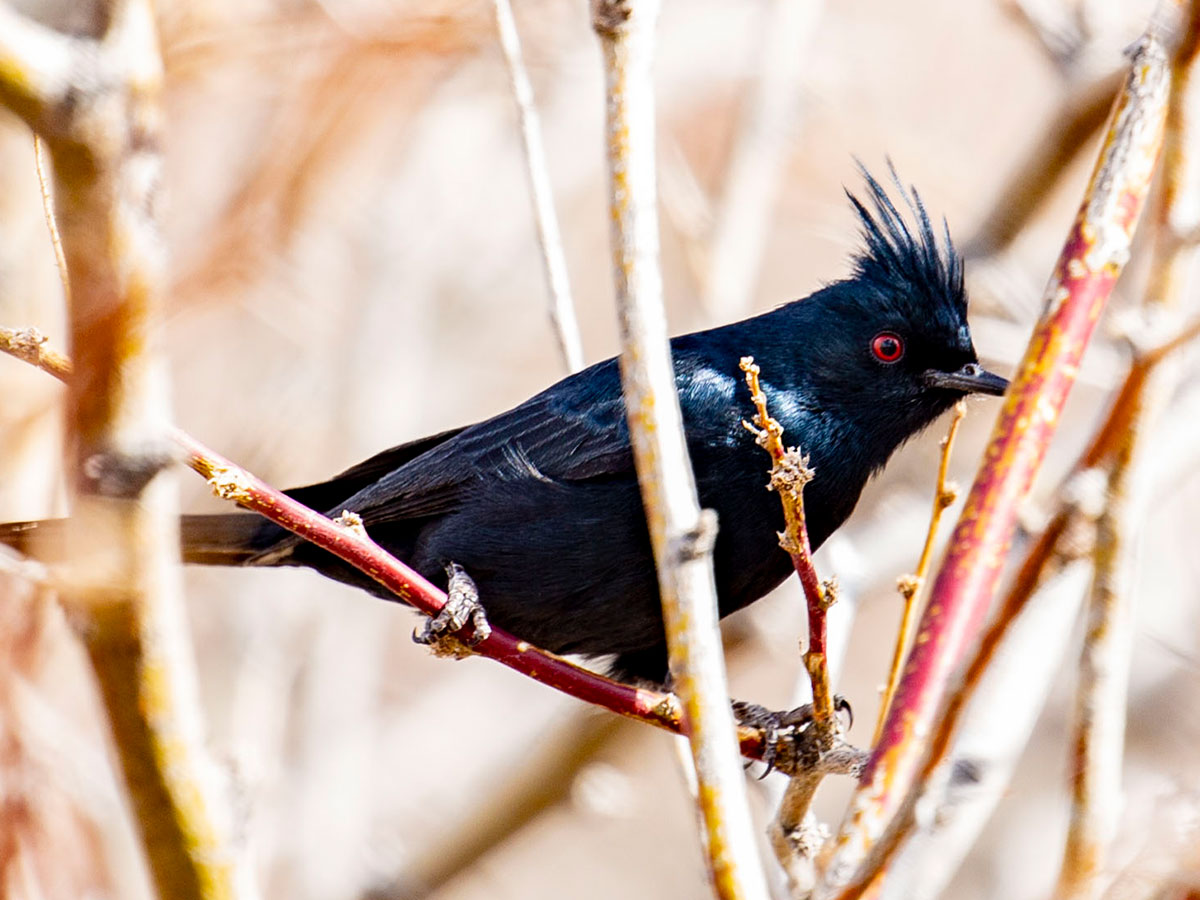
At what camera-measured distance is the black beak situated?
453 cm

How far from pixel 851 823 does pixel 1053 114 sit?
4.88 metres

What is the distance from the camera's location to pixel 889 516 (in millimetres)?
6812

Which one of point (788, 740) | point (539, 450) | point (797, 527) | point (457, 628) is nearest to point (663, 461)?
point (797, 527)

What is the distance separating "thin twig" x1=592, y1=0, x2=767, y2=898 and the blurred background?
8.12 ft

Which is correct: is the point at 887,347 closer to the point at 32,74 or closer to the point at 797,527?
the point at 797,527

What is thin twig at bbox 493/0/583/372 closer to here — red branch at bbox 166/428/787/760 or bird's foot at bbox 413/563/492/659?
bird's foot at bbox 413/563/492/659

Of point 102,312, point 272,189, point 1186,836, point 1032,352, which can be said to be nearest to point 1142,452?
point 1032,352

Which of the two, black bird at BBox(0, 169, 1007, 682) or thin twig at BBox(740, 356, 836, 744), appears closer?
thin twig at BBox(740, 356, 836, 744)

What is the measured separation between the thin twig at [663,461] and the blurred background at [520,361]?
2.48 metres

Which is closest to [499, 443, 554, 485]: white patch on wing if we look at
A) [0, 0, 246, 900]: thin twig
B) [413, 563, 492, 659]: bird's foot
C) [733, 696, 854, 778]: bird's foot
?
[413, 563, 492, 659]: bird's foot

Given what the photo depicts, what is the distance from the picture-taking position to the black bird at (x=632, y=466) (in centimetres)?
425

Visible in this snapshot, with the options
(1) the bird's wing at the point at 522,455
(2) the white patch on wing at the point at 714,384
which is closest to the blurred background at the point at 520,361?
(2) the white patch on wing at the point at 714,384

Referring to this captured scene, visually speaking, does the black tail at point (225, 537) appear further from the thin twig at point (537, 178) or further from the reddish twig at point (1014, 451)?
the reddish twig at point (1014, 451)

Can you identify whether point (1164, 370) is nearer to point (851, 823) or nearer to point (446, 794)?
point (851, 823)
